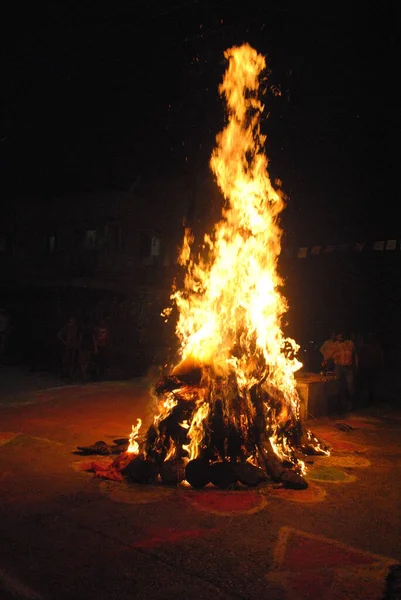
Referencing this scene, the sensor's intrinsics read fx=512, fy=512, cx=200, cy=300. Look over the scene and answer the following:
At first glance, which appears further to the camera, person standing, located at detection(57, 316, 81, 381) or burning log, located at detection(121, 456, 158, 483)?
person standing, located at detection(57, 316, 81, 381)

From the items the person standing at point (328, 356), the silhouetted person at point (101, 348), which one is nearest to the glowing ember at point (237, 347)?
the person standing at point (328, 356)

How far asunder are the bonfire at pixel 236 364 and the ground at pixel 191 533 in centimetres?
47

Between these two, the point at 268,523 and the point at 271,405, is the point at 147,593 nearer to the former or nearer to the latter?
the point at 268,523

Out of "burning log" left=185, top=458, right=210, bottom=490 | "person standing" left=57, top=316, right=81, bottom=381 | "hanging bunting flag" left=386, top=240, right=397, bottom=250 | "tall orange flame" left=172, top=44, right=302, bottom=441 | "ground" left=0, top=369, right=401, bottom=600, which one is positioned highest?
"hanging bunting flag" left=386, top=240, right=397, bottom=250

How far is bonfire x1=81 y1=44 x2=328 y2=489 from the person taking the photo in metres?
7.66

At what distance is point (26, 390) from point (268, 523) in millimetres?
10259

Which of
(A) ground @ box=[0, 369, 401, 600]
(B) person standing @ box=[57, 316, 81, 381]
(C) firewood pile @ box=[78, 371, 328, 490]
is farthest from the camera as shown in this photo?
(B) person standing @ box=[57, 316, 81, 381]

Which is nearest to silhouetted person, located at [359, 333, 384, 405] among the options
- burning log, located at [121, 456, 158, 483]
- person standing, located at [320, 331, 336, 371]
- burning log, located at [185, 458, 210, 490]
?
person standing, located at [320, 331, 336, 371]

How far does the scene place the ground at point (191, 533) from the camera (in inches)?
172

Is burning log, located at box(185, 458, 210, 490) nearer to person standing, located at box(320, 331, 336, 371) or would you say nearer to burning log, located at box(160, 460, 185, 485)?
burning log, located at box(160, 460, 185, 485)

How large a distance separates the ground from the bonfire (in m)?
0.47

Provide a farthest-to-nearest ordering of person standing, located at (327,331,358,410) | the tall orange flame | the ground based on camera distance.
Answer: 1. person standing, located at (327,331,358,410)
2. the tall orange flame
3. the ground

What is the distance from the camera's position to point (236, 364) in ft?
28.8

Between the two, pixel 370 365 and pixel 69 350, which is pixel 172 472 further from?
pixel 69 350
